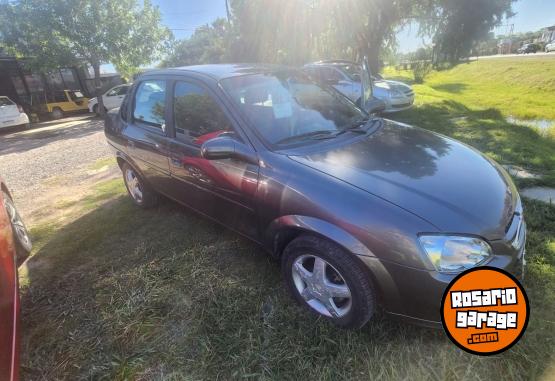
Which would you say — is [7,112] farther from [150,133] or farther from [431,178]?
[431,178]

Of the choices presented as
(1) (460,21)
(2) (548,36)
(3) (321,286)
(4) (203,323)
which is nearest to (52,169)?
(4) (203,323)

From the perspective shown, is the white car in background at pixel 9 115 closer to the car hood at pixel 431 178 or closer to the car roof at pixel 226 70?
the car roof at pixel 226 70

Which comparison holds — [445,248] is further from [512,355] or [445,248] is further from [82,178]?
[82,178]

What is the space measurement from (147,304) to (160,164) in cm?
136

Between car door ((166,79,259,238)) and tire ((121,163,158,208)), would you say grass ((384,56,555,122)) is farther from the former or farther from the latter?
tire ((121,163,158,208))

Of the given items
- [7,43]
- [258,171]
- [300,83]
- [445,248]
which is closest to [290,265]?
[258,171]

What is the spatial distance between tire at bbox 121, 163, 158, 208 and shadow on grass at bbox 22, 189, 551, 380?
72cm

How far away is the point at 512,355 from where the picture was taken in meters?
1.93

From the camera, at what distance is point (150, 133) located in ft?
11.0

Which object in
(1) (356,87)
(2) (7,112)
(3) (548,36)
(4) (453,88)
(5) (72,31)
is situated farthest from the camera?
(3) (548,36)

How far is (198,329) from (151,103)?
7.59ft

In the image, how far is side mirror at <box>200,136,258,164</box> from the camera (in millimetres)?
2316

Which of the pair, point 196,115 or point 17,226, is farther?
point 17,226

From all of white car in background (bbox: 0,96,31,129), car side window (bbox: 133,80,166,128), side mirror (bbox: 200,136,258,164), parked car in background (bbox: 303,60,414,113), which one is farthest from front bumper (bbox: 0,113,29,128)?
side mirror (bbox: 200,136,258,164)
